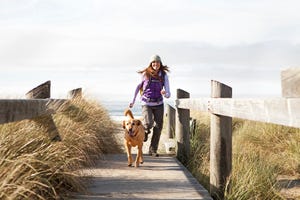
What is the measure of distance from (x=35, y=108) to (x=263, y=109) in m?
2.38

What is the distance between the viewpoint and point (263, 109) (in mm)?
3205

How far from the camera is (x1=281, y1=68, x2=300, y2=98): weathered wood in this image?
2.67 m

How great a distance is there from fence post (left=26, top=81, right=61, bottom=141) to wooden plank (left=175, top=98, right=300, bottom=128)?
195cm

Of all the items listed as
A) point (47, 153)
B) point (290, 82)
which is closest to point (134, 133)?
point (47, 153)

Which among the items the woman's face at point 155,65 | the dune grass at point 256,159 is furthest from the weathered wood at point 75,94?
the dune grass at point 256,159

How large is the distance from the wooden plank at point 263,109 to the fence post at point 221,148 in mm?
141

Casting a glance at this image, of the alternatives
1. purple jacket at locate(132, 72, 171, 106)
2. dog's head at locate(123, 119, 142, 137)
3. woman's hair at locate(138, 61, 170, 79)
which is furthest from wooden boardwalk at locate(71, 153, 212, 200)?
woman's hair at locate(138, 61, 170, 79)

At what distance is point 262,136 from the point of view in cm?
950

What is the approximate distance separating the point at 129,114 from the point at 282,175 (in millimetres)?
2798

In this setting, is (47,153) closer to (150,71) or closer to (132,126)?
(132,126)

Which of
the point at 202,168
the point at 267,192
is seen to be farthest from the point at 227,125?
the point at 202,168

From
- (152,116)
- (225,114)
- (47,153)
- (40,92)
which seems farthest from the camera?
(152,116)

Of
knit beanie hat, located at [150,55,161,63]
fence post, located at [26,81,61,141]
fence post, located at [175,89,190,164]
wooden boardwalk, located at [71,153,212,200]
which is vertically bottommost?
wooden boardwalk, located at [71,153,212,200]

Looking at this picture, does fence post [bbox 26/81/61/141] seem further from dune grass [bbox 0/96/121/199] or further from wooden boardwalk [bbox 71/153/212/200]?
wooden boardwalk [bbox 71/153/212/200]
